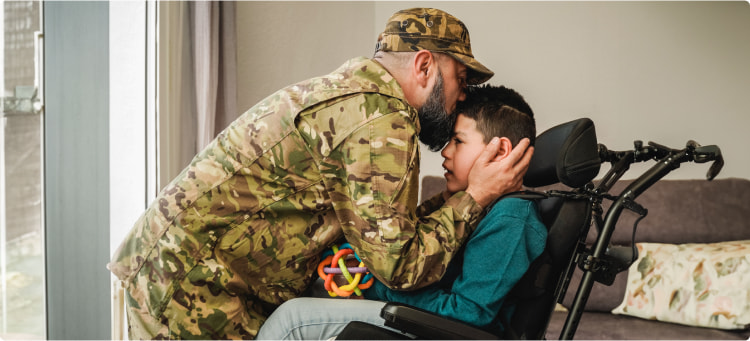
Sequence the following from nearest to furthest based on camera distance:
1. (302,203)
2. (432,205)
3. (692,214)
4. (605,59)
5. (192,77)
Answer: (302,203), (432,205), (192,77), (692,214), (605,59)

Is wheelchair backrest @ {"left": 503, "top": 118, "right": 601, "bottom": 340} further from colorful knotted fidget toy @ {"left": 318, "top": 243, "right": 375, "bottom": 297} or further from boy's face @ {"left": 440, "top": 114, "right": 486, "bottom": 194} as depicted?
colorful knotted fidget toy @ {"left": 318, "top": 243, "right": 375, "bottom": 297}

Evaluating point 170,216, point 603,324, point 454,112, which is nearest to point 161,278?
point 170,216

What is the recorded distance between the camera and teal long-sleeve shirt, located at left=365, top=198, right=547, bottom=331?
4.03ft

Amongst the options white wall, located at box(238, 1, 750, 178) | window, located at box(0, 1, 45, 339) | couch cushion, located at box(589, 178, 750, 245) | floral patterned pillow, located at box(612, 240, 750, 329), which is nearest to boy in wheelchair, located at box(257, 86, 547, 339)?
window, located at box(0, 1, 45, 339)

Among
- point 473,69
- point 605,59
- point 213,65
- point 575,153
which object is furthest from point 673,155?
point 605,59

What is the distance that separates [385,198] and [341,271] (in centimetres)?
28

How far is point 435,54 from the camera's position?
1329 mm

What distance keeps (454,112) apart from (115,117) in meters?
1.49

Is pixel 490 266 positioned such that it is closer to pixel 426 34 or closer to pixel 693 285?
pixel 426 34

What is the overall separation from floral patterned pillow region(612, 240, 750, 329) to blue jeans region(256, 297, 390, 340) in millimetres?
1606

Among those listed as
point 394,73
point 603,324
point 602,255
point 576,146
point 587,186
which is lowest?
point 603,324

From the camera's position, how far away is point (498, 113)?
1396mm

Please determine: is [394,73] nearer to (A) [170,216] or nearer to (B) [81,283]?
(A) [170,216]

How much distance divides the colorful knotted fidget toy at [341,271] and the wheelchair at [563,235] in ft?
0.49
